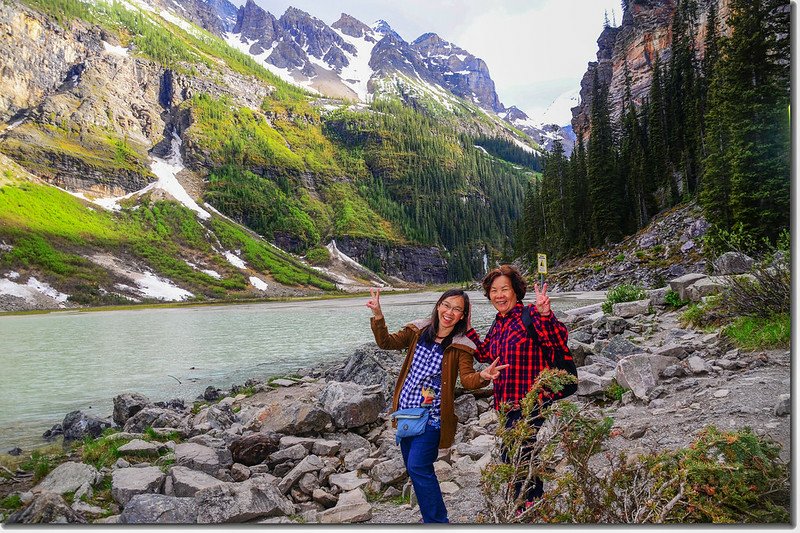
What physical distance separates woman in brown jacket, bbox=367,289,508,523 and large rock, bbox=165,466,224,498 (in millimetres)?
1776

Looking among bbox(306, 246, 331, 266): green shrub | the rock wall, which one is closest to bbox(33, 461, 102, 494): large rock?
bbox(306, 246, 331, 266): green shrub

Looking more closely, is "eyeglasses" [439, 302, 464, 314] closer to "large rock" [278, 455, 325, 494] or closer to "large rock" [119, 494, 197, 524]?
"large rock" [119, 494, 197, 524]

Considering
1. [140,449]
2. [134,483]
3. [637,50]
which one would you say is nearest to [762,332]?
[134,483]

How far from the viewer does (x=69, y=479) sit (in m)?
4.20

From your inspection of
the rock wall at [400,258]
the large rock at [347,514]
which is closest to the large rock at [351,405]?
the large rock at [347,514]

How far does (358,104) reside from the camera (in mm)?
160125

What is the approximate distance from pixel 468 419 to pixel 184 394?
7.30 metres

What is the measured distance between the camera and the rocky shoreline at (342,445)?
3.30 meters

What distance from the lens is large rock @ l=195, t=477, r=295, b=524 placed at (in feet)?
10.4

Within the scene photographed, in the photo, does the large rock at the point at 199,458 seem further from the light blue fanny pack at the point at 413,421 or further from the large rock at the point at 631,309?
the large rock at the point at 631,309

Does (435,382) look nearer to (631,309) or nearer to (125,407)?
(125,407)

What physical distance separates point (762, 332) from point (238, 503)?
5429 mm

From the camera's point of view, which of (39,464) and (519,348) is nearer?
(519,348)

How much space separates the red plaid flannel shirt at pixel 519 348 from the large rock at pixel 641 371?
254 cm
